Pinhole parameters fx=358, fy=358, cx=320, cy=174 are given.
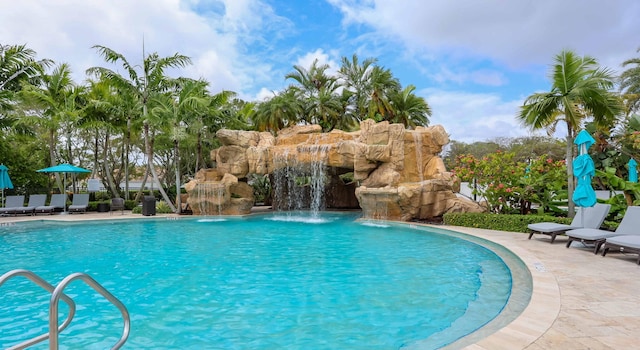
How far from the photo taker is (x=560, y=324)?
13.6 feet

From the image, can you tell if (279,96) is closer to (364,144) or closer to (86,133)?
(364,144)

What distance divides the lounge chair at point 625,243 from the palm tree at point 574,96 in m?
5.11

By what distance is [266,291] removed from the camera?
639 cm

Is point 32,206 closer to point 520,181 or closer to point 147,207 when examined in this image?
point 147,207

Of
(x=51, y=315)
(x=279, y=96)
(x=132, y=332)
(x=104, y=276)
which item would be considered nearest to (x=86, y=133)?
(x=279, y=96)

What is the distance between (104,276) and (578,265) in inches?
382

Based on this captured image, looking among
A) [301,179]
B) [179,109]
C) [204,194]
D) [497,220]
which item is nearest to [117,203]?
[204,194]

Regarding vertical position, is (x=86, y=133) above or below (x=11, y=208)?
above

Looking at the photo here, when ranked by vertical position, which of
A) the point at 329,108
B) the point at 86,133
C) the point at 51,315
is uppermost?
the point at 329,108

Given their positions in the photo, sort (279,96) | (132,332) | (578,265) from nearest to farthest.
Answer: (132,332) → (578,265) → (279,96)

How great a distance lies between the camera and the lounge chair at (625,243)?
23.7 feet

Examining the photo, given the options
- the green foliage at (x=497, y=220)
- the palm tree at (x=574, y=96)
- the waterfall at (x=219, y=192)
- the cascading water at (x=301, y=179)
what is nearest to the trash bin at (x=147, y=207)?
the waterfall at (x=219, y=192)

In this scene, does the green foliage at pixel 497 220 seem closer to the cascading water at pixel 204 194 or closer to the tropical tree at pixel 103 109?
the cascading water at pixel 204 194

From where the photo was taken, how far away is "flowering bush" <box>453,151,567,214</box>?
13.9 metres
